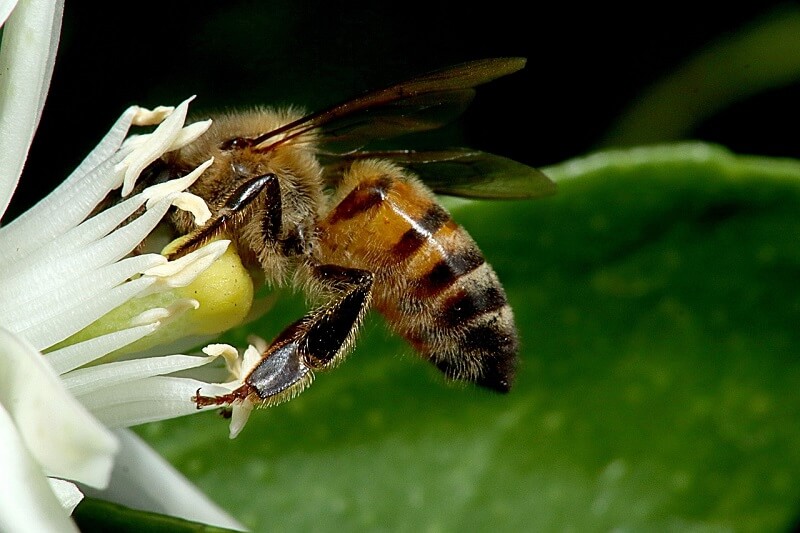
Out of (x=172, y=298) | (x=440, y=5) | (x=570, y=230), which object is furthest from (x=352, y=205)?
(x=440, y=5)

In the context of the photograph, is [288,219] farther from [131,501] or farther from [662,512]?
[662,512]

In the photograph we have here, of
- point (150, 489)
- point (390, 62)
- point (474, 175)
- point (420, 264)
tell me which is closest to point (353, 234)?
point (420, 264)

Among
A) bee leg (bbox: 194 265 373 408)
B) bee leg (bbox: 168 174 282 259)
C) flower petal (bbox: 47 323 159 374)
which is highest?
bee leg (bbox: 168 174 282 259)

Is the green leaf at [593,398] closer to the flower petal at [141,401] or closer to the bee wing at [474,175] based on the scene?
the bee wing at [474,175]

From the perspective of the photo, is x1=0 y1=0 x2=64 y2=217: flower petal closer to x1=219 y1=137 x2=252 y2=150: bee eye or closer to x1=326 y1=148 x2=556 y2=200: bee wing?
x1=219 y1=137 x2=252 y2=150: bee eye

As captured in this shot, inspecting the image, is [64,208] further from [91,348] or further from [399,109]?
[399,109]

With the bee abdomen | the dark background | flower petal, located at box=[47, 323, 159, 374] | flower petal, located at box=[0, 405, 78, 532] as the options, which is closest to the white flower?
flower petal, located at box=[47, 323, 159, 374]

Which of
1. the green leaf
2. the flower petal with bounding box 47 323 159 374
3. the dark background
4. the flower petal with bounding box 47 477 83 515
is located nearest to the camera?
the flower petal with bounding box 47 477 83 515

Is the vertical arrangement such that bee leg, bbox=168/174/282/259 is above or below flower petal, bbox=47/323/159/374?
above
